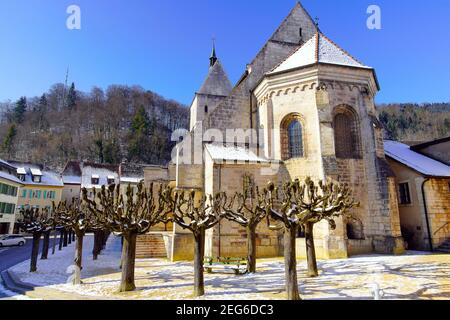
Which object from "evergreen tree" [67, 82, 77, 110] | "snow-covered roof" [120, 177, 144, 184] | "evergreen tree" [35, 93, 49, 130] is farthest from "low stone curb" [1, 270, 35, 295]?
"evergreen tree" [67, 82, 77, 110]

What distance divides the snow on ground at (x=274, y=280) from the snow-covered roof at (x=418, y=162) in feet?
22.1

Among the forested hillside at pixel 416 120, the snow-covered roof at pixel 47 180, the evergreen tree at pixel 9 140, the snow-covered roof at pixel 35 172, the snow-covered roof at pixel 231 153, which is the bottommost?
the snow-covered roof at pixel 231 153

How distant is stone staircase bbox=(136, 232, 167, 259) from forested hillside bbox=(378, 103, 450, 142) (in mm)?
54864

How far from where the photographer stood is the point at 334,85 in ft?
54.2

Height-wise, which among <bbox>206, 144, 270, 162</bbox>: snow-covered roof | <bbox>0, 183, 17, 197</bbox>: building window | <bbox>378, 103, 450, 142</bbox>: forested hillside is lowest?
<bbox>0, 183, 17, 197</bbox>: building window

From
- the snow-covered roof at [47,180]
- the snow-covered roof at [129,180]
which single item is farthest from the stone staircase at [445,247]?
the snow-covered roof at [47,180]

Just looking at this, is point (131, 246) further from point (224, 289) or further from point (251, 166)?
A: point (251, 166)

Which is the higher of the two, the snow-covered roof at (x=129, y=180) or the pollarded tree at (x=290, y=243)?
the snow-covered roof at (x=129, y=180)

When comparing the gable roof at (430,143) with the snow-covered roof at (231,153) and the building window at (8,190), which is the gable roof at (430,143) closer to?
the snow-covered roof at (231,153)

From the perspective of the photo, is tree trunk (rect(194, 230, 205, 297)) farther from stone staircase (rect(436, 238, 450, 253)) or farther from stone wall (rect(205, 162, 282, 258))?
stone staircase (rect(436, 238, 450, 253))

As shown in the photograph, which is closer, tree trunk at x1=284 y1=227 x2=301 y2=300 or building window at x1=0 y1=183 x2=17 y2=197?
tree trunk at x1=284 y1=227 x2=301 y2=300

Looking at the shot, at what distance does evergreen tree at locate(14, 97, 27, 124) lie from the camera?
197ft

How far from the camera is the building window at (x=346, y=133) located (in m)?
16.5

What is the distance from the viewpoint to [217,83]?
1324 inches
